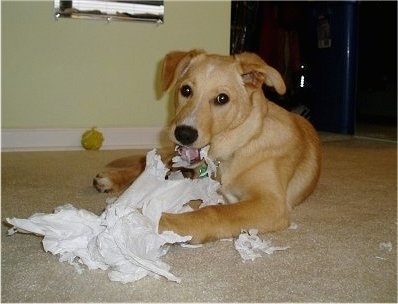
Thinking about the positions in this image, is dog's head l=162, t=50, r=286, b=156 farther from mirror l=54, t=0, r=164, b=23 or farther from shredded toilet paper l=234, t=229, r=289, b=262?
mirror l=54, t=0, r=164, b=23

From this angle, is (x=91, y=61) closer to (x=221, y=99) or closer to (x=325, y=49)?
(x=221, y=99)

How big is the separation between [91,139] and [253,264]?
2.58 m

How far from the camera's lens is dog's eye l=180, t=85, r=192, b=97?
1.96 meters

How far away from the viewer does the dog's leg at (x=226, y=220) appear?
142cm

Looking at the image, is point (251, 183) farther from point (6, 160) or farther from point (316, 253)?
point (6, 160)

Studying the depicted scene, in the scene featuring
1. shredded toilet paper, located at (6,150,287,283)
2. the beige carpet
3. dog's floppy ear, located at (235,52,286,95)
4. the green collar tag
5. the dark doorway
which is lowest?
the beige carpet

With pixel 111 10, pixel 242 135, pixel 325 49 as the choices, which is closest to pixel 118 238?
pixel 242 135

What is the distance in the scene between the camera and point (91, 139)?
3.65 metres

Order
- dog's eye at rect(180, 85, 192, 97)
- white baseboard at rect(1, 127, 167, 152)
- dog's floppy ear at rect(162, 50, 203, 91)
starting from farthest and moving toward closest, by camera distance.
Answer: white baseboard at rect(1, 127, 167, 152) → dog's floppy ear at rect(162, 50, 203, 91) → dog's eye at rect(180, 85, 192, 97)

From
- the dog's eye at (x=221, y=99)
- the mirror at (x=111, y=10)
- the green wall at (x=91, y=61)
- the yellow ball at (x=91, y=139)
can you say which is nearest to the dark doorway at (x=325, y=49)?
the green wall at (x=91, y=61)

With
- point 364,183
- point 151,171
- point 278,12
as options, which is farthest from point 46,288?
point 278,12

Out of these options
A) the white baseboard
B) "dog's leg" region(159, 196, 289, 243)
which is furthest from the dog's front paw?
the white baseboard

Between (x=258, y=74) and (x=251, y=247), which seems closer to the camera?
(x=251, y=247)

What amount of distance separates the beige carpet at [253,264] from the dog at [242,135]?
112mm
